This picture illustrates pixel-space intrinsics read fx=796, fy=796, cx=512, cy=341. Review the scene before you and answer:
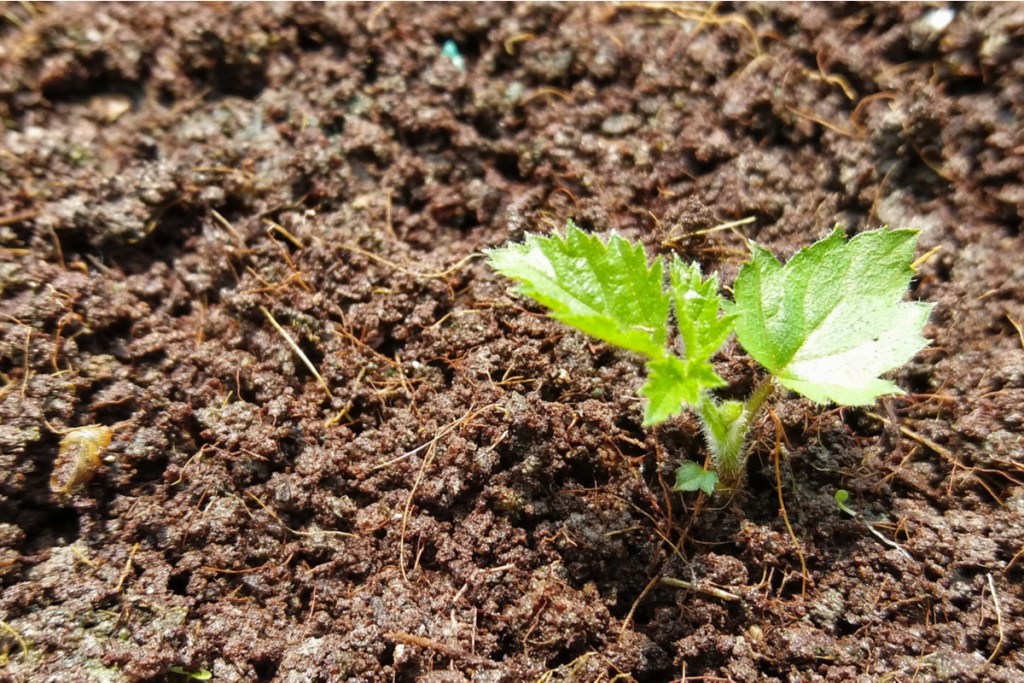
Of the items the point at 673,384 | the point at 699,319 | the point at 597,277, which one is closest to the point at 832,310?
Answer: the point at 699,319

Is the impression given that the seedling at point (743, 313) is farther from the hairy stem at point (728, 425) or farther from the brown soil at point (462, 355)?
the brown soil at point (462, 355)

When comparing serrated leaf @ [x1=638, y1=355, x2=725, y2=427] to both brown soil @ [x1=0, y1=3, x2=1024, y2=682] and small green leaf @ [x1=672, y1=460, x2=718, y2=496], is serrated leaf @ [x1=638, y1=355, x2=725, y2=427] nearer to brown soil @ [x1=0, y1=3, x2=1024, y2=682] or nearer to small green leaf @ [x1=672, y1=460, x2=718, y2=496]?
small green leaf @ [x1=672, y1=460, x2=718, y2=496]

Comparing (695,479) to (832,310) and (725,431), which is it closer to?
(725,431)

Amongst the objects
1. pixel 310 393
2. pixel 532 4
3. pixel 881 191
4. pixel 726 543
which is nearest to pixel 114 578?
pixel 310 393

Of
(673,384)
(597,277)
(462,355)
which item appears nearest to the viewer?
(673,384)

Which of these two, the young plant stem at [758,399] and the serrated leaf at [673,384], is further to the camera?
the young plant stem at [758,399]

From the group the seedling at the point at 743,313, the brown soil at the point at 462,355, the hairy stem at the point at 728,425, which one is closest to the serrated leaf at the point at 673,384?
the seedling at the point at 743,313
